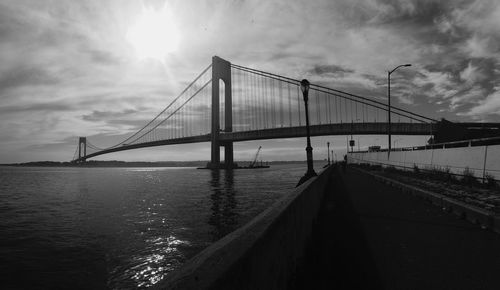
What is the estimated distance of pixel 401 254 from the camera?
5.35 metres

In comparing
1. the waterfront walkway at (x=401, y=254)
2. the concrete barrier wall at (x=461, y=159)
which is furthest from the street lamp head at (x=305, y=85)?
the waterfront walkway at (x=401, y=254)

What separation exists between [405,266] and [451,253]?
1.17 metres

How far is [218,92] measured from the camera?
7812cm

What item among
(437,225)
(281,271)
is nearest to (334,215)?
(437,225)

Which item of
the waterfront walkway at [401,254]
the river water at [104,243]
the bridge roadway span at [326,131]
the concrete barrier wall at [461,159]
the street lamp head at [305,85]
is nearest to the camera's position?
the waterfront walkway at [401,254]

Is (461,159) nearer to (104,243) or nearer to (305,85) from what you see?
(305,85)

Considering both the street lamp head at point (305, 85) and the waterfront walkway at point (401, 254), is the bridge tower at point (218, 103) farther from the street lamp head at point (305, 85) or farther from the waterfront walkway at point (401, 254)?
the waterfront walkway at point (401, 254)

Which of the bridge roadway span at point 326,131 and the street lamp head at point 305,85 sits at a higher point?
the bridge roadway span at point 326,131

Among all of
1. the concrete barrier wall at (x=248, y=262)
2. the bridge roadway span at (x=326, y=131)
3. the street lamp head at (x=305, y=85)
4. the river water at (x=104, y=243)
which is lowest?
the river water at (x=104, y=243)

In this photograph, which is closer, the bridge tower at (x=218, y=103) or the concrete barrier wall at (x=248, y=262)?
the concrete barrier wall at (x=248, y=262)

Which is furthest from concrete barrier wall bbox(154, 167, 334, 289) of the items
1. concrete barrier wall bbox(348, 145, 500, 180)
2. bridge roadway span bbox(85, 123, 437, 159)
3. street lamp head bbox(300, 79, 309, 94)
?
bridge roadway span bbox(85, 123, 437, 159)

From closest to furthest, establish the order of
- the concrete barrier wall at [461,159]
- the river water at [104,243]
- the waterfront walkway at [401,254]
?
the waterfront walkway at [401,254] < the river water at [104,243] < the concrete barrier wall at [461,159]

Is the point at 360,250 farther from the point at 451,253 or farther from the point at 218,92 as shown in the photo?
the point at 218,92

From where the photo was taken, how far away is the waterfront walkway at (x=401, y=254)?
166 inches
